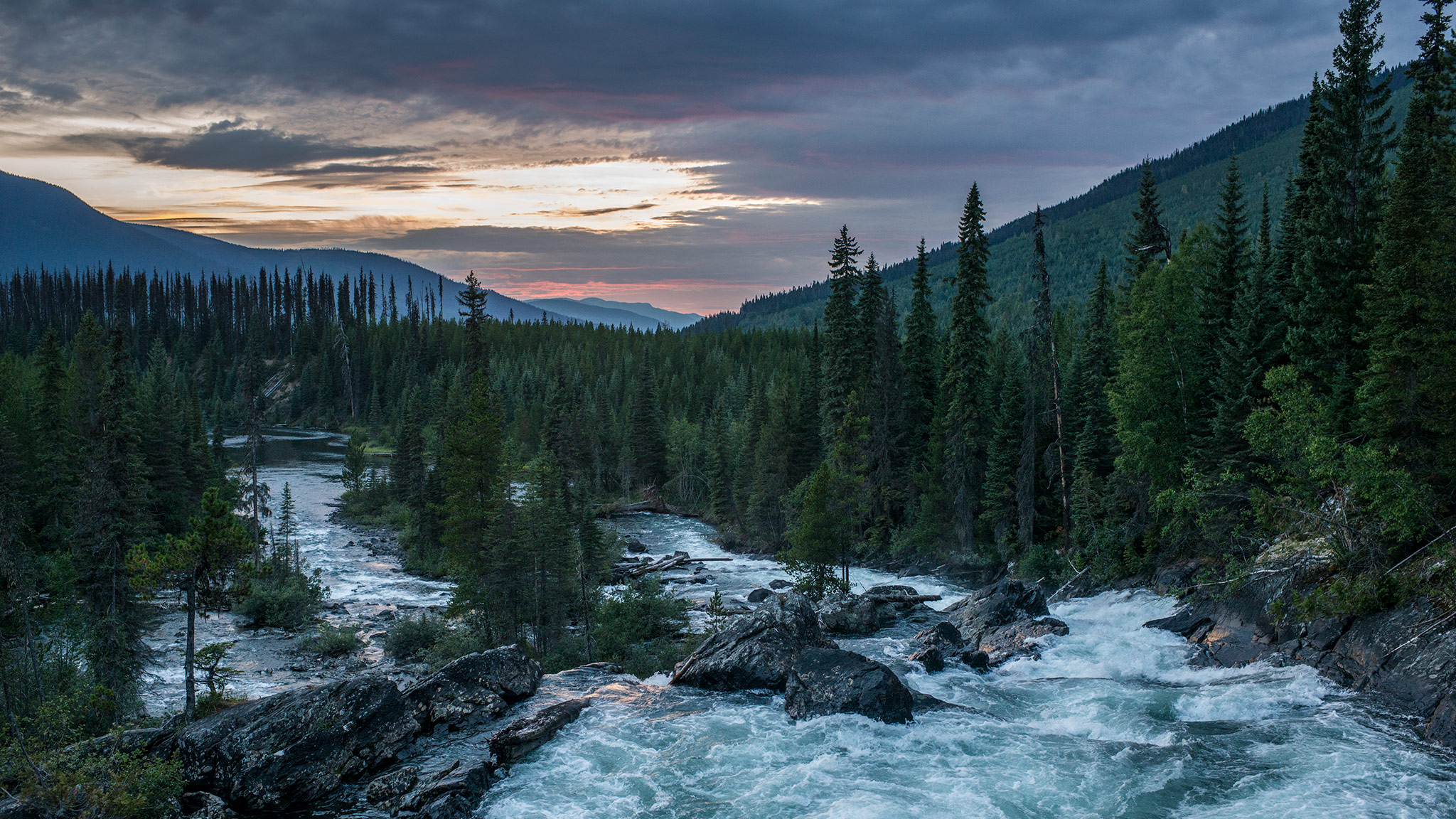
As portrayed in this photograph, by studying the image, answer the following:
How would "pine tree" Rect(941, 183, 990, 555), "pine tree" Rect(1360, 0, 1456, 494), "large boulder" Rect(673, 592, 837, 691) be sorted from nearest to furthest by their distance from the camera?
"pine tree" Rect(1360, 0, 1456, 494) → "large boulder" Rect(673, 592, 837, 691) → "pine tree" Rect(941, 183, 990, 555)

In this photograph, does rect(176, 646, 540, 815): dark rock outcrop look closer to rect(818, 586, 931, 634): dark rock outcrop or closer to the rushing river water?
the rushing river water

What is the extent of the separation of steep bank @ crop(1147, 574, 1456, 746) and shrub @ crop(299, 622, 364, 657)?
3549 centimetres

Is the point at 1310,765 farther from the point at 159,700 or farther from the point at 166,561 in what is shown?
the point at 159,700

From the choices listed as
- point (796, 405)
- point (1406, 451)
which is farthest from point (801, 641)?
point (796, 405)

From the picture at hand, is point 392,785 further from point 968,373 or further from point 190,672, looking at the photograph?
point 968,373

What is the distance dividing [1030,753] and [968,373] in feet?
109

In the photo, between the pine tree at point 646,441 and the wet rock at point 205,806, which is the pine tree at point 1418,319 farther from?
the pine tree at point 646,441

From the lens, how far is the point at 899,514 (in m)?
59.2

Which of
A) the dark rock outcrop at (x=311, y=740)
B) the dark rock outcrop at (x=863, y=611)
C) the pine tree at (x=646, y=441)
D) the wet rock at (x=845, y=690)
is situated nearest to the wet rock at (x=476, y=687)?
the dark rock outcrop at (x=311, y=740)

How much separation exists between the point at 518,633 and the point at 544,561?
390 cm

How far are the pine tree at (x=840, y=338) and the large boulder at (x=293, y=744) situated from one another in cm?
3944

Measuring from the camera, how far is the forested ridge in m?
25.4

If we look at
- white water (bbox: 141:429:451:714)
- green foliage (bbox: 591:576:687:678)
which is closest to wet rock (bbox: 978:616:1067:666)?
green foliage (bbox: 591:576:687:678)

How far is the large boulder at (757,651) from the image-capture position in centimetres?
2697
